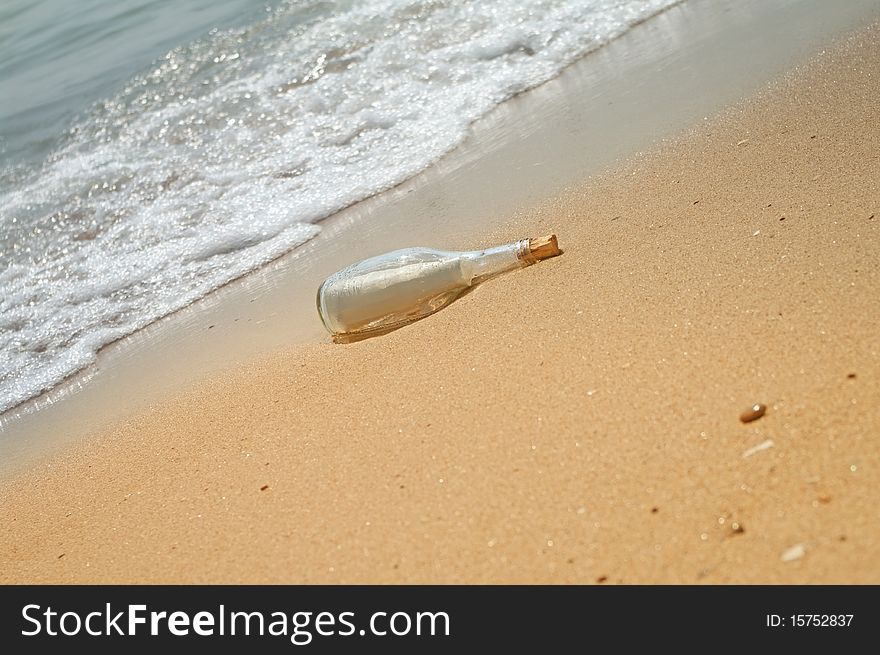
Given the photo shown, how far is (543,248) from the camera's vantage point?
2.35 meters

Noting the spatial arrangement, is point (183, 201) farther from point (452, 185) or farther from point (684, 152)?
point (684, 152)

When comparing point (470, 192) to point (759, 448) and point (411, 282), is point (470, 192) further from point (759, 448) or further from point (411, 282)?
point (759, 448)

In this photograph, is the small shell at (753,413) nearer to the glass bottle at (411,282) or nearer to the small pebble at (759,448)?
the small pebble at (759,448)

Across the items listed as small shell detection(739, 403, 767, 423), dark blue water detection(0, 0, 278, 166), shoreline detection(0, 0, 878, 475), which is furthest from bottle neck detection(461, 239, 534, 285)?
dark blue water detection(0, 0, 278, 166)

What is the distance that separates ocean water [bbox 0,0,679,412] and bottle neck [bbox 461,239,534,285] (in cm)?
119

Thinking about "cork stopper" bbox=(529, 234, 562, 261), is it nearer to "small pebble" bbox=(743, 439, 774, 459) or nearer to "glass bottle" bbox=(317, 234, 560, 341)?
"glass bottle" bbox=(317, 234, 560, 341)

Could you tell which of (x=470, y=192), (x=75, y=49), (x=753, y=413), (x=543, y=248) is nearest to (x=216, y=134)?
(x=470, y=192)

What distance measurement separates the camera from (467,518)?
1548 mm

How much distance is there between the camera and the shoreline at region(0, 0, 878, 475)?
275 cm

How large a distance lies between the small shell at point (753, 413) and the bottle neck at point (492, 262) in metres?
0.93

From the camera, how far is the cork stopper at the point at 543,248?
7.69 ft

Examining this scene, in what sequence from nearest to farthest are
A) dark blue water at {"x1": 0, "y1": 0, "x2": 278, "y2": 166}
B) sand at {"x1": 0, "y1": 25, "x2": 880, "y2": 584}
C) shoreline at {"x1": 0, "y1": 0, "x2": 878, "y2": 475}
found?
sand at {"x1": 0, "y1": 25, "x2": 880, "y2": 584} < shoreline at {"x1": 0, "y1": 0, "x2": 878, "y2": 475} < dark blue water at {"x1": 0, "y1": 0, "x2": 278, "y2": 166}

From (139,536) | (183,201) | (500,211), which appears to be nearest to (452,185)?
(500,211)

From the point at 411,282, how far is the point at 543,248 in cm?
35
